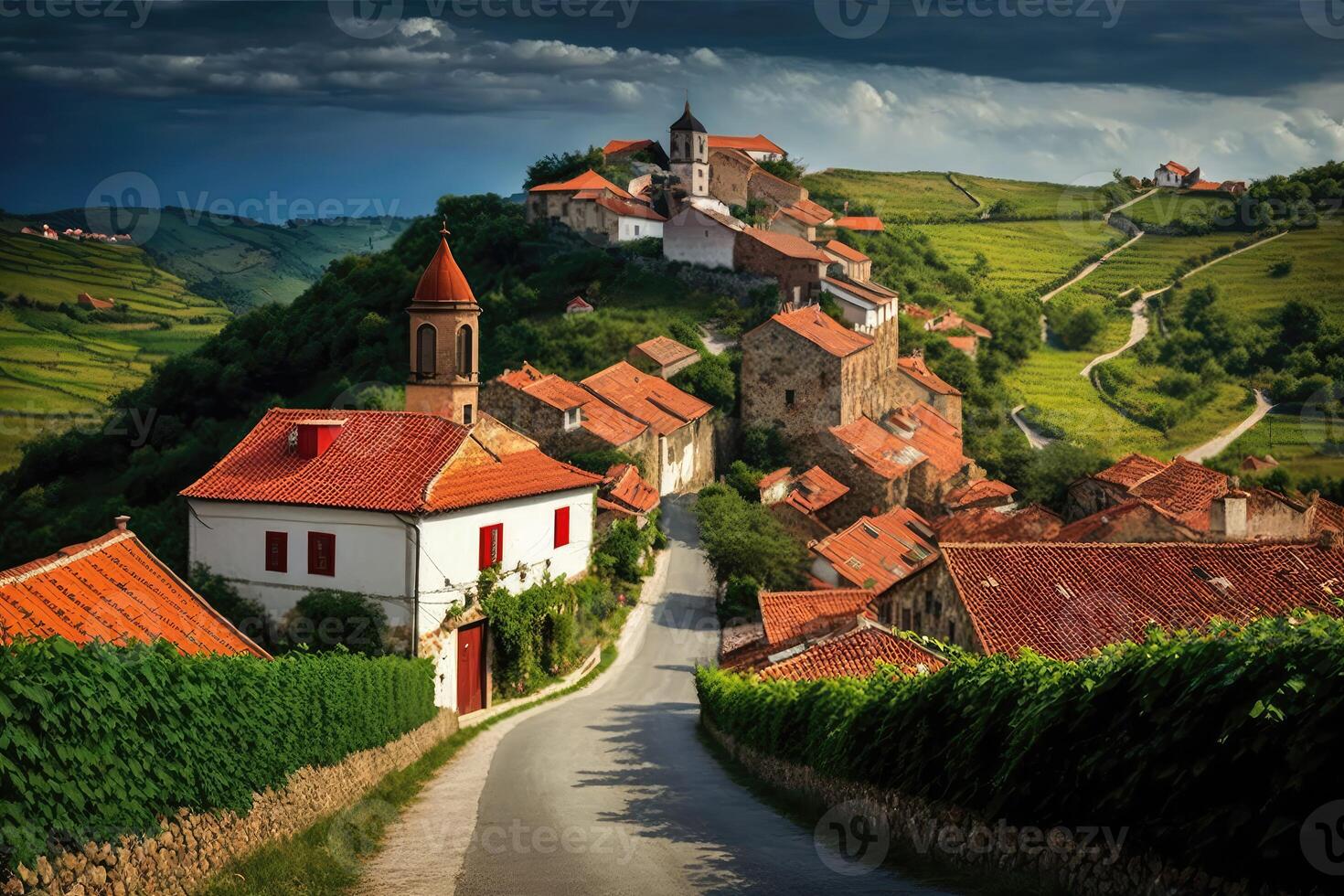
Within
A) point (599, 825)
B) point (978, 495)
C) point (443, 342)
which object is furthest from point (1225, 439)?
point (599, 825)

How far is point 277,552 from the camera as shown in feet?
92.0

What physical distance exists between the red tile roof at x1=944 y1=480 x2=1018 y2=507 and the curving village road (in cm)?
2936

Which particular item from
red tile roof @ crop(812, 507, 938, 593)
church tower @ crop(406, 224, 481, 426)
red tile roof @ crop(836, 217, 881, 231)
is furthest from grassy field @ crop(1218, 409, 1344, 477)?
church tower @ crop(406, 224, 481, 426)

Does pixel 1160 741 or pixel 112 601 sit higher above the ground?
pixel 1160 741

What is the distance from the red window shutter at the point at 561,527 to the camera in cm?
3275

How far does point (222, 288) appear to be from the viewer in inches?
4373

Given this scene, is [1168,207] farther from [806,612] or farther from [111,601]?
[111,601]

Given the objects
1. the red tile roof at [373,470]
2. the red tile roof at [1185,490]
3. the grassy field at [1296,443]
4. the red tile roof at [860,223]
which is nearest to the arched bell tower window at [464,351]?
the red tile roof at [373,470]

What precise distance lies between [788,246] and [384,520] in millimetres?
52649

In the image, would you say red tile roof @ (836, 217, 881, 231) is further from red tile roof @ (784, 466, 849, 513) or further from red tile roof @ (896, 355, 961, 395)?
red tile roof @ (784, 466, 849, 513)

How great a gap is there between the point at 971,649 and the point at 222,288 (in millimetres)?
98304

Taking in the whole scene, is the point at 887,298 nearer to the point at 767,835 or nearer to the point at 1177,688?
the point at 767,835

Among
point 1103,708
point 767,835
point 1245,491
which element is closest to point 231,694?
point 767,835

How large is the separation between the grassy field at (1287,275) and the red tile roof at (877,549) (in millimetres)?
49133
